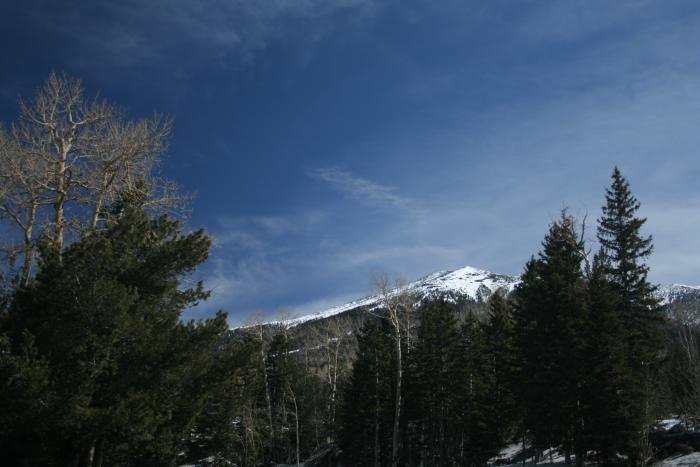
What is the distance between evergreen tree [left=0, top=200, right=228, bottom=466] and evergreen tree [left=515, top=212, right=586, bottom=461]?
17.6 meters

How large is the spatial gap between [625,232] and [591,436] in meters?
16.4

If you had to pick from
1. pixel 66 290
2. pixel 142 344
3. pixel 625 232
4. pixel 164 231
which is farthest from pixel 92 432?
pixel 625 232

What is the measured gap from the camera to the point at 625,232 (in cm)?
3519

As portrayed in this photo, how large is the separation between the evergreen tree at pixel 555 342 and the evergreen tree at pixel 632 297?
2.29m

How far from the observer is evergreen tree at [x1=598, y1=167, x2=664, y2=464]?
1016 inches

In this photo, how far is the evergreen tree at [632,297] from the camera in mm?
25797

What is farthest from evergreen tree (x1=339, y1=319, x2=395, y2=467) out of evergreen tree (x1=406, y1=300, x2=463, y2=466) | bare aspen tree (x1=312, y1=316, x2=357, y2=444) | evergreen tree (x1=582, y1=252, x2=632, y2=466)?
evergreen tree (x1=582, y1=252, x2=632, y2=466)

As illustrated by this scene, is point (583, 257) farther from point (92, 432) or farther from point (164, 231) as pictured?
point (92, 432)

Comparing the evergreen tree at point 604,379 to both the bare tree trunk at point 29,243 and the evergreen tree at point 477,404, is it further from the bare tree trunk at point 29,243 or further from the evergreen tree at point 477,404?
the bare tree trunk at point 29,243

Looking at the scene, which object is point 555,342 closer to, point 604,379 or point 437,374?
point 604,379

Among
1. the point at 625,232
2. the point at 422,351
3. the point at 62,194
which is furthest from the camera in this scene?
the point at 422,351

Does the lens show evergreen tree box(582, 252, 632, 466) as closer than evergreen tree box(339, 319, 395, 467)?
Yes

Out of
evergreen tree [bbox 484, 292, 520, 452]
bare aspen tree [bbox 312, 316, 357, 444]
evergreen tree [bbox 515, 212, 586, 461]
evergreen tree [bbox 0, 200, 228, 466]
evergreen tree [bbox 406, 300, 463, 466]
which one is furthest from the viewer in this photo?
bare aspen tree [bbox 312, 316, 357, 444]

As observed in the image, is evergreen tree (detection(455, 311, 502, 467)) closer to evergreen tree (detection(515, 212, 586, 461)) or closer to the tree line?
the tree line
